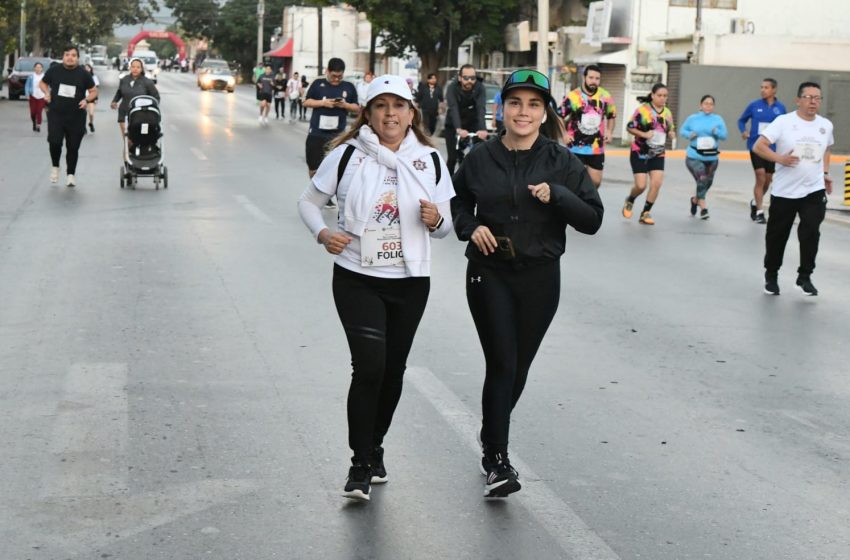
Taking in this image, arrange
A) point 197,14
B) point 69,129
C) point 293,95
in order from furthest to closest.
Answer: point 197,14, point 293,95, point 69,129

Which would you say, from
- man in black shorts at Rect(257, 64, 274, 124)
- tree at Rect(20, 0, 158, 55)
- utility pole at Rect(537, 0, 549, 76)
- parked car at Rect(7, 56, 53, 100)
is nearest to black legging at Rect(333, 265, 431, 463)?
utility pole at Rect(537, 0, 549, 76)

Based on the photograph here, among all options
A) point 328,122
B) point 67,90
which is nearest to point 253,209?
point 328,122

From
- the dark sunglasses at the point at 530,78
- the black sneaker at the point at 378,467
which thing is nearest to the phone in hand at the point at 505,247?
the dark sunglasses at the point at 530,78

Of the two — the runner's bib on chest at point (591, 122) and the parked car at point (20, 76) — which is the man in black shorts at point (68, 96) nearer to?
the runner's bib on chest at point (591, 122)

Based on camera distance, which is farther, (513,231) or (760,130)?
(760,130)

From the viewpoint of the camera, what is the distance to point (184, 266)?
1210 centimetres

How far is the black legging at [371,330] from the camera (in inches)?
218

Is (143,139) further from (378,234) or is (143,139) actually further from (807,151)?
(378,234)

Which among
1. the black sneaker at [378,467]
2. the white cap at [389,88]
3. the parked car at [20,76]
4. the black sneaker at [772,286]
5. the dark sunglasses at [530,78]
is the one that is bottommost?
the parked car at [20,76]

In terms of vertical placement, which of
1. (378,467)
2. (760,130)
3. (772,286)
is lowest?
(772,286)

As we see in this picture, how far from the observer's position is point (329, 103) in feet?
52.0

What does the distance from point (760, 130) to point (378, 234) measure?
14530 millimetres

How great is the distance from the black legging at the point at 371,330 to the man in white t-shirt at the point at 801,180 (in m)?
6.51

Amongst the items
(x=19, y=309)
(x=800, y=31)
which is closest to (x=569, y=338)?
(x=19, y=309)
